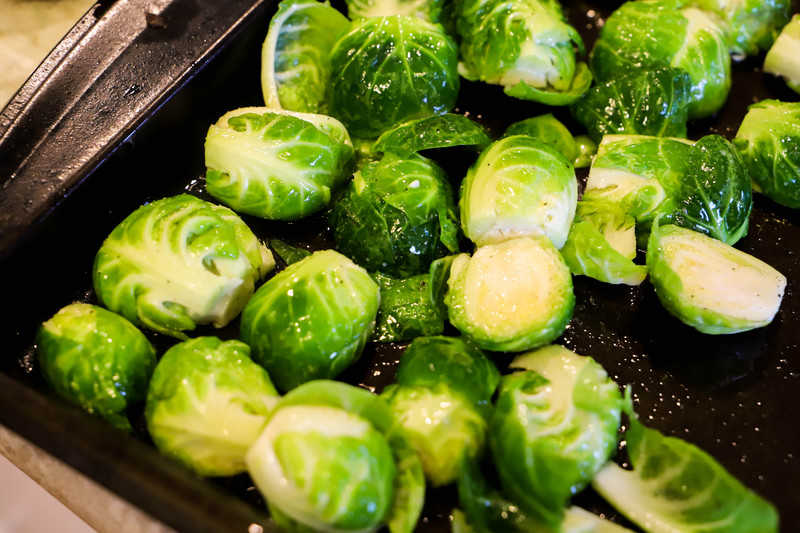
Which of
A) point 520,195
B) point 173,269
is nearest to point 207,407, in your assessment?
point 173,269

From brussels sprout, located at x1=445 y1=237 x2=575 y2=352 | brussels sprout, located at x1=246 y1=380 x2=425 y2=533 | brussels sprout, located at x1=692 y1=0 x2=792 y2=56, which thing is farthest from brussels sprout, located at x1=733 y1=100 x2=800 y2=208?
brussels sprout, located at x1=246 y1=380 x2=425 y2=533

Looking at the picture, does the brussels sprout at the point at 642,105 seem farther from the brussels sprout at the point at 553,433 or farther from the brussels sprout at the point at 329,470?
the brussels sprout at the point at 329,470

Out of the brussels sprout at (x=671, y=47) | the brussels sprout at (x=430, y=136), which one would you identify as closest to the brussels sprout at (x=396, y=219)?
the brussels sprout at (x=430, y=136)

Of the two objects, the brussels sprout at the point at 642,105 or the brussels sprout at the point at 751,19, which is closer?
the brussels sprout at the point at 642,105

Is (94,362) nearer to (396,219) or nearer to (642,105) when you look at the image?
(396,219)

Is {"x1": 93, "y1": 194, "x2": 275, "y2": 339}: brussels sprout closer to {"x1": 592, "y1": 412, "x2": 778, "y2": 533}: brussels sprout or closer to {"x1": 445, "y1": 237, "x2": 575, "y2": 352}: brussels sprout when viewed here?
{"x1": 445, "y1": 237, "x2": 575, "y2": 352}: brussels sprout

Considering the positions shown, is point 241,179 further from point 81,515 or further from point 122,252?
point 81,515

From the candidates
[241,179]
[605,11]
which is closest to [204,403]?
[241,179]
